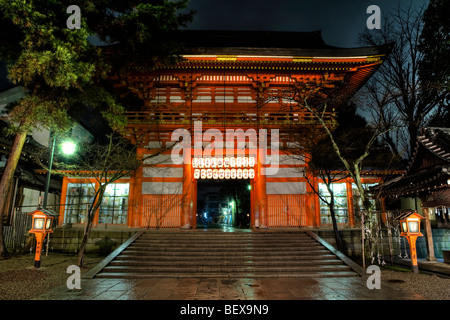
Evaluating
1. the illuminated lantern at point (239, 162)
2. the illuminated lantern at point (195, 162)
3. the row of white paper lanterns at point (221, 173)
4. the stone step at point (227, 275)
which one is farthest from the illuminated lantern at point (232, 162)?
the stone step at point (227, 275)

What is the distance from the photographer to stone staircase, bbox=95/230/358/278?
368 inches

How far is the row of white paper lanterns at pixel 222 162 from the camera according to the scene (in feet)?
48.8

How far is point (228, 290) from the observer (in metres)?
7.32

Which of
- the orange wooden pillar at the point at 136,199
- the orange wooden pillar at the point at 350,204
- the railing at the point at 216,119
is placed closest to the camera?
the railing at the point at 216,119

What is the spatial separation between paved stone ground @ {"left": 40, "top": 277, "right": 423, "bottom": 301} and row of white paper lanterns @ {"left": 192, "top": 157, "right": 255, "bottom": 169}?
717 centimetres

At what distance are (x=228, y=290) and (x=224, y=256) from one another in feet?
11.3

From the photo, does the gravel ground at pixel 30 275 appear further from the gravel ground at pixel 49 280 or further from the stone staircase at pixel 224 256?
the stone staircase at pixel 224 256

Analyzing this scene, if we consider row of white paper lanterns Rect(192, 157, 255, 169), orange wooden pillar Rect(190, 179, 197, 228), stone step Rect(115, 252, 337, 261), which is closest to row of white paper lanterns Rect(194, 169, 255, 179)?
row of white paper lanterns Rect(192, 157, 255, 169)

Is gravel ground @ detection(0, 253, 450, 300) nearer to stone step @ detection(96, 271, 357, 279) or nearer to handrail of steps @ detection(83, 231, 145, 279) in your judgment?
handrail of steps @ detection(83, 231, 145, 279)

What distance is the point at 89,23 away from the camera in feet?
34.7

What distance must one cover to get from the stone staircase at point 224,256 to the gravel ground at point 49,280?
4.29 ft
